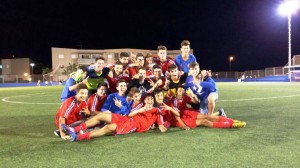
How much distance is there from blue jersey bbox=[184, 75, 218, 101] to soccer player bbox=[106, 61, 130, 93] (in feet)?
4.67

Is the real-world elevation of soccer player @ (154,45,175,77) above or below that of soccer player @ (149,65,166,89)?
above

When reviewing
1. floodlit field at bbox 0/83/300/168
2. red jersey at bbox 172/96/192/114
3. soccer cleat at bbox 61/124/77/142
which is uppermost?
red jersey at bbox 172/96/192/114

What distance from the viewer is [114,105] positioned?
662 cm

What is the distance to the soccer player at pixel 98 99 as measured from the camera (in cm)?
653

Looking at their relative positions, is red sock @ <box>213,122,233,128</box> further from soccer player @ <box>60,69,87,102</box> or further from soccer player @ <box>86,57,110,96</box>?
soccer player @ <box>60,69,87,102</box>

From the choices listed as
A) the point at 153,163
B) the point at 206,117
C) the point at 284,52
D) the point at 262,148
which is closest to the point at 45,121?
the point at 206,117

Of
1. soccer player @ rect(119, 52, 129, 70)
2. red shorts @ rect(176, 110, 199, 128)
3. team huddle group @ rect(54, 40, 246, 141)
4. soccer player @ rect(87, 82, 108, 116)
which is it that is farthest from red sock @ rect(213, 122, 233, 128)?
soccer player @ rect(119, 52, 129, 70)

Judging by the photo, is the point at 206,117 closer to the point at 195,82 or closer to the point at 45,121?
the point at 195,82

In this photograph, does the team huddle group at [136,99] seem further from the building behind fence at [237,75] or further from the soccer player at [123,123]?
the building behind fence at [237,75]

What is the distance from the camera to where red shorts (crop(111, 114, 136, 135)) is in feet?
19.7

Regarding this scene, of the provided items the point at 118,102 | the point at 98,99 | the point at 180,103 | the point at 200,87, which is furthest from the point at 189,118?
the point at 98,99

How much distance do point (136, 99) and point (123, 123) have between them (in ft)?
2.21

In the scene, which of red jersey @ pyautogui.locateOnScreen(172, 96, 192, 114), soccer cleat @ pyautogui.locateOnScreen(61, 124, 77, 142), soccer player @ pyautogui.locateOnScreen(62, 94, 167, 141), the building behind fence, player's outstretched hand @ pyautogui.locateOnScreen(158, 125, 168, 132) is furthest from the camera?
the building behind fence

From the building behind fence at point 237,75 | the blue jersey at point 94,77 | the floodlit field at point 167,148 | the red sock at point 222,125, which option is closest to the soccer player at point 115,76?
the blue jersey at point 94,77
